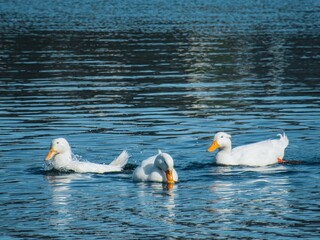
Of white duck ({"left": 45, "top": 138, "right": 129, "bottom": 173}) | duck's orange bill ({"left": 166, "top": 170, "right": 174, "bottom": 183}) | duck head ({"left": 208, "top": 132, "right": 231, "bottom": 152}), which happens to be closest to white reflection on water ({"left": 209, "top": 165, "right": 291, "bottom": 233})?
duck head ({"left": 208, "top": 132, "right": 231, "bottom": 152})

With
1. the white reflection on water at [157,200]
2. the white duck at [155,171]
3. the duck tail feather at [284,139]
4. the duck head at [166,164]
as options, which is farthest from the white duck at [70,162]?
the duck tail feather at [284,139]

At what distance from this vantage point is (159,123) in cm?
2741

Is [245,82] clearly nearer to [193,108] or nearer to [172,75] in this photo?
[172,75]

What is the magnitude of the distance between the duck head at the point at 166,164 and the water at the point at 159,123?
0.24m

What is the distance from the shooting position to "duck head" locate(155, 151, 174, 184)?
65.3 feet

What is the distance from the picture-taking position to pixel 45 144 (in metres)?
24.5

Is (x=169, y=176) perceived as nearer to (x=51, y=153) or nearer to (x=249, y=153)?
(x=249, y=153)

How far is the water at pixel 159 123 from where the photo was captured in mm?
17031

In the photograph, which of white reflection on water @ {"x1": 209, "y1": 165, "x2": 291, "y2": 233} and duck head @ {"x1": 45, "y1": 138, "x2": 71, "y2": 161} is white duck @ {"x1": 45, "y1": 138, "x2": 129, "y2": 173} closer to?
duck head @ {"x1": 45, "y1": 138, "x2": 71, "y2": 161}

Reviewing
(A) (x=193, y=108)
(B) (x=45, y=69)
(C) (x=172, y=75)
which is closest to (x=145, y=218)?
(A) (x=193, y=108)

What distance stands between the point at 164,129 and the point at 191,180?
5.74 m

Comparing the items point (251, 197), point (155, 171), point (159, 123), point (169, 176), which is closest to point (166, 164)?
point (169, 176)

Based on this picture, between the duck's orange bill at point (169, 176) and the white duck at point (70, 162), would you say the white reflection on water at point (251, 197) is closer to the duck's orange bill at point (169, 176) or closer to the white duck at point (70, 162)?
the duck's orange bill at point (169, 176)

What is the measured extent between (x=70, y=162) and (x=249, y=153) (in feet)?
13.2
